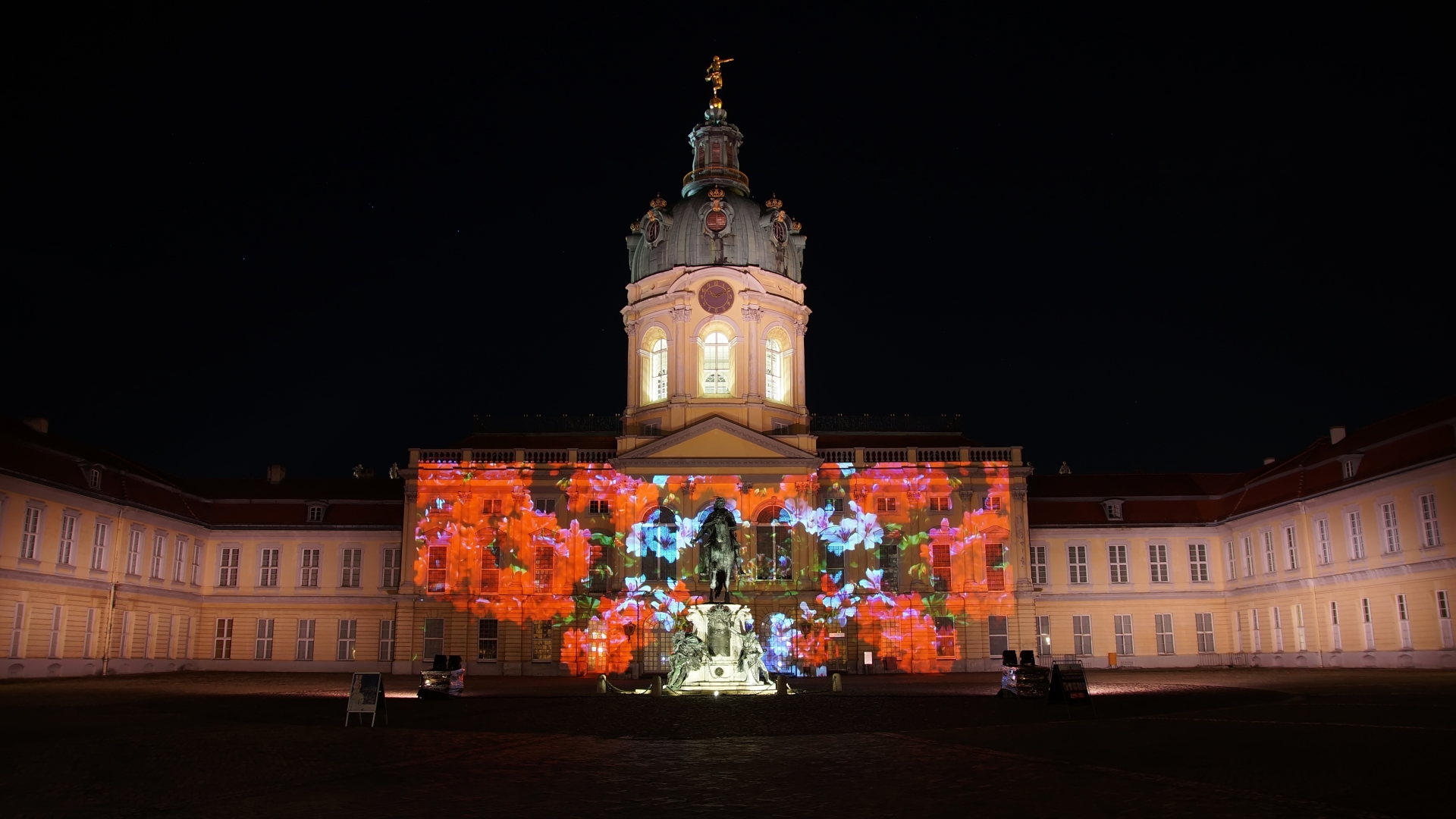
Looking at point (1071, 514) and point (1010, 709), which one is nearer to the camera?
point (1010, 709)

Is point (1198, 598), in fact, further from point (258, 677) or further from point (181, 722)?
point (181, 722)

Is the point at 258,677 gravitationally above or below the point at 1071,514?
below

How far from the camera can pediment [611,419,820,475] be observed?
57.0 meters

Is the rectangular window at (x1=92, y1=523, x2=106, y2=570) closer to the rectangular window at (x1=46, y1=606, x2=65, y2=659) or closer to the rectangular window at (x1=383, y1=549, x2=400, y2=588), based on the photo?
the rectangular window at (x1=46, y1=606, x2=65, y2=659)

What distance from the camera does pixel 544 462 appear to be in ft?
192

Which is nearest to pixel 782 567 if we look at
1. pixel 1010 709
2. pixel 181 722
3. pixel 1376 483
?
pixel 1376 483

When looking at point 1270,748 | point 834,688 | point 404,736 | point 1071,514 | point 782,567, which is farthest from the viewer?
point 1071,514

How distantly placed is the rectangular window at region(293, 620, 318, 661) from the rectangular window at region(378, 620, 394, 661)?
10.8ft

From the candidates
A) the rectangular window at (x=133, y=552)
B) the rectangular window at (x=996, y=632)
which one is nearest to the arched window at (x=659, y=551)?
the rectangular window at (x=996, y=632)

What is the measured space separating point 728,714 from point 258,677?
→ 108ft

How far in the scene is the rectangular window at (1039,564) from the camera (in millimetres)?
60375

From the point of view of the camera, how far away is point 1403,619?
45.4 metres

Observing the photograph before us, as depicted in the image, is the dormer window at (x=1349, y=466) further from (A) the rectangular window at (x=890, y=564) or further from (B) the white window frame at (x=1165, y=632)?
(A) the rectangular window at (x=890, y=564)

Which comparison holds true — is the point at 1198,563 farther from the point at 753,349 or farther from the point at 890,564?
the point at 753,349
